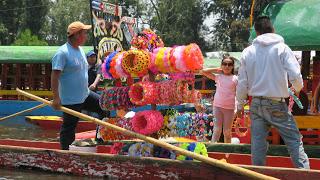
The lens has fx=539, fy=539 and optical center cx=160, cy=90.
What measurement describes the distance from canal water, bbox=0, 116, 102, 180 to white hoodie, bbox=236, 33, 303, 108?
243cm

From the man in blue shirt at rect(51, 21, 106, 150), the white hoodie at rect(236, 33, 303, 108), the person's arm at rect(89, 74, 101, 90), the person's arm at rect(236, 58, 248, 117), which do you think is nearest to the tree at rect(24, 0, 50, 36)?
the person's arm at rect(89, 74, 101, 90)

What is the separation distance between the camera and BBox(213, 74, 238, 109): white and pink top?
25.2 ft

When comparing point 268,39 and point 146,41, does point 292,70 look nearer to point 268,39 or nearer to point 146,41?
point 268,39

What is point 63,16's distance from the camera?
59.6 m

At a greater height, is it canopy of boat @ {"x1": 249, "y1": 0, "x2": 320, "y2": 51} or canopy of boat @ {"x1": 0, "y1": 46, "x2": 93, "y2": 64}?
canopy of boat @ {"x1": 249, "y1": 0, "x2": 320, "y2": 51}

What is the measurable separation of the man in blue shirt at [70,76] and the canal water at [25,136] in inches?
22.4

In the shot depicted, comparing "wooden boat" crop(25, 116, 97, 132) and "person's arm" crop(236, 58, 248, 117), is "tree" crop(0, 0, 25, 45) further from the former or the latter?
"person's arm" crop(236, 58, 248, 117)

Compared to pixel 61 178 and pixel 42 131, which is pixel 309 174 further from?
pixel 42 131

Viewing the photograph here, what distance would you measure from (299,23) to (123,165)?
304cm

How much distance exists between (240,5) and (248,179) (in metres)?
47.6

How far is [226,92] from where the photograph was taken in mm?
7684

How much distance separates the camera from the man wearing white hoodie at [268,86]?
5.16 m

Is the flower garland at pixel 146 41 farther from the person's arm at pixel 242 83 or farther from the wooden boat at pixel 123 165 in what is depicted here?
the person's arm at pixel 242 83

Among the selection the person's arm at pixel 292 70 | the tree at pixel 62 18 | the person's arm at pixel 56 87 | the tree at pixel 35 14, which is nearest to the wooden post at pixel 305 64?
the person's arm at pixel 292 70
